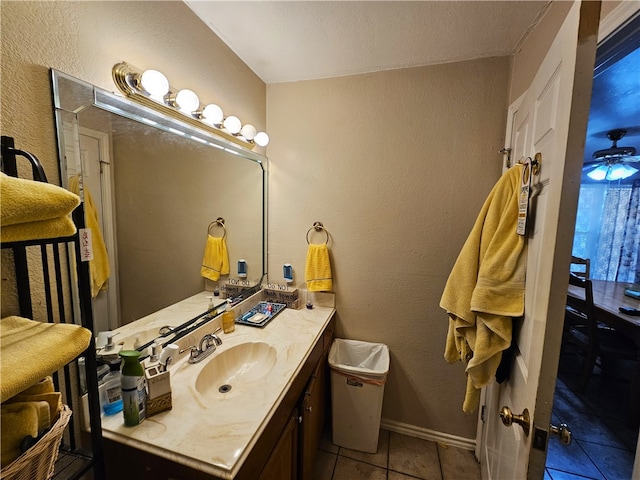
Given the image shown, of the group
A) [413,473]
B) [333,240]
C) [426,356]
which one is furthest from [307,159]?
[413,473]

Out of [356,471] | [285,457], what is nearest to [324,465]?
[356,471]

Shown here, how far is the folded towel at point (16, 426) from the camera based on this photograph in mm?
449

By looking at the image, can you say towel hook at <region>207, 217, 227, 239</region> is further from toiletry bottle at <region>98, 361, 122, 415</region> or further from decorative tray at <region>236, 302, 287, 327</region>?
toiletry bottle at <region>98, 361, 122, 415</region>

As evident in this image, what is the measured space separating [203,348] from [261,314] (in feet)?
1.45

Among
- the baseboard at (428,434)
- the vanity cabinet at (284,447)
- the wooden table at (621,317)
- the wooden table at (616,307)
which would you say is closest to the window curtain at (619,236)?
the wooden table at (616,307)

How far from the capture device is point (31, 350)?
48 cm

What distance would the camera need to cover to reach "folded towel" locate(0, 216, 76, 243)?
46 centimetres

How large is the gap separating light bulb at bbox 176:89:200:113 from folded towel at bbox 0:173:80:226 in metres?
0.74

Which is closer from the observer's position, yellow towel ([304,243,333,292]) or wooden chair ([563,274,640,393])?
yellow towel ([304,243,333,292])

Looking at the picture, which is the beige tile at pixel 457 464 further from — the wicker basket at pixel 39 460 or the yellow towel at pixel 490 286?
the wicker basket at pixel 39 460

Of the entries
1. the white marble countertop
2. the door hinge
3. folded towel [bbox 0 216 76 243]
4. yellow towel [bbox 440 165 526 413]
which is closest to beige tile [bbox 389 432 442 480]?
yellow towel [bbox 440 165 526 413]

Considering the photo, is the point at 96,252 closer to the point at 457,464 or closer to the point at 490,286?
the point at 490,286

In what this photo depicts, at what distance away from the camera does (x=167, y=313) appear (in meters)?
1.16

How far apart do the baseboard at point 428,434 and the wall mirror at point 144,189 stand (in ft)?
4.94
